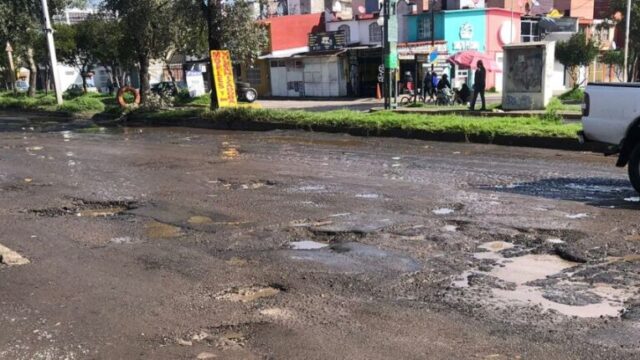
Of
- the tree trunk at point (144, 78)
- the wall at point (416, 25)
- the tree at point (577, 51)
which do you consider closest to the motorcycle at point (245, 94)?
the tree trunk at point (144, 78)

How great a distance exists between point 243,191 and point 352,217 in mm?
2417

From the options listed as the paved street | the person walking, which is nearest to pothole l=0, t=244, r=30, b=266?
the paved street

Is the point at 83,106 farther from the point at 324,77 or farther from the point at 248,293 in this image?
the point at 248,293

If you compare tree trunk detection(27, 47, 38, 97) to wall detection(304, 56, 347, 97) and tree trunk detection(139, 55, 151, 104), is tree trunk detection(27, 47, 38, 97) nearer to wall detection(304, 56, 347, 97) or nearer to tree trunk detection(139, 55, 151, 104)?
tree trunk detection(139, 55, 151, 104)

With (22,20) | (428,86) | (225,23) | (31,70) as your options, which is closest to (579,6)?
(428,86)

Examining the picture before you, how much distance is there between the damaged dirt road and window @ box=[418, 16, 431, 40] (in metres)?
34.8

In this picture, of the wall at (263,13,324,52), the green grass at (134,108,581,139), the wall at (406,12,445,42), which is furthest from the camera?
the wall at (263,13,324,52)

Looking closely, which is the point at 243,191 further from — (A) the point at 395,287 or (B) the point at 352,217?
(A) the point at 395,287

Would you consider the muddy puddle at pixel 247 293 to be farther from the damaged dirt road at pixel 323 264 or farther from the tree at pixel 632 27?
the tree at pixel 632 27

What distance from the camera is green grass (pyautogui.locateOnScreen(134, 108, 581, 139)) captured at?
14.4m

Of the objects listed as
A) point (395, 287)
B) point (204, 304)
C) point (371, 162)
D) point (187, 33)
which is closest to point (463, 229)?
point (395, 287)

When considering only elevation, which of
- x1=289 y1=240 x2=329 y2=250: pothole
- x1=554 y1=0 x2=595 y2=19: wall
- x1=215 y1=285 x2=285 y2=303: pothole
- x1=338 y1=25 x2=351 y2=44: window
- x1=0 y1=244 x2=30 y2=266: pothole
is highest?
x1=554 y1=0 x2=595 y2=19: wall

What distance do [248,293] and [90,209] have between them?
13.4 feet

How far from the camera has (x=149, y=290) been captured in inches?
199
